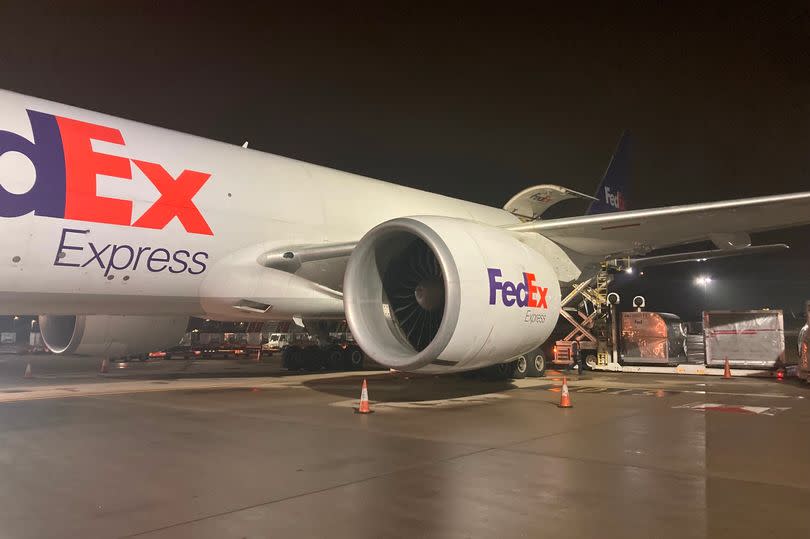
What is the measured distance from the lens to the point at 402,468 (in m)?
4.48

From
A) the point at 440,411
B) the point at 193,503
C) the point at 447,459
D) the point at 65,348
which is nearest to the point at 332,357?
the point at 65,348

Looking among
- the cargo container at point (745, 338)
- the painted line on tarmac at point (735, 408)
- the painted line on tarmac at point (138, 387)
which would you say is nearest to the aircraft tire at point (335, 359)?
the painted line on tarmac at point (138, 387)

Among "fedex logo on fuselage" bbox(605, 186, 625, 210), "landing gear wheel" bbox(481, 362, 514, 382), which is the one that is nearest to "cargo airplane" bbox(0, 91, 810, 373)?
"landing gear wheel" bbox(481, 362, 514, 382)

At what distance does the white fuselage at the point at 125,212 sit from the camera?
7.29m

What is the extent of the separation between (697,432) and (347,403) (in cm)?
411

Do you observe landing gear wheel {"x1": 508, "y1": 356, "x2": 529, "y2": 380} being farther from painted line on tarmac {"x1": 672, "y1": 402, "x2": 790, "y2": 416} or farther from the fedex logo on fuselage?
the fedex logo on fuselage

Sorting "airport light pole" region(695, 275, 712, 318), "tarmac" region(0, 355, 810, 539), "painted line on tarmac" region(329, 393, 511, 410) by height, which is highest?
"airport light pole" region(695, 275, 712, 318)

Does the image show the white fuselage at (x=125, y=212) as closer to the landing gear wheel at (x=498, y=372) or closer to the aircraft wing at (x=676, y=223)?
the aircraft wing at (x=676, y=223)

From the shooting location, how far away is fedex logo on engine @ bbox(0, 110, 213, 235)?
23.7 ft

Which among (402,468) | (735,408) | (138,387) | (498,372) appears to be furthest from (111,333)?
(735,408)

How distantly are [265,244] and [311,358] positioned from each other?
6.19 meters

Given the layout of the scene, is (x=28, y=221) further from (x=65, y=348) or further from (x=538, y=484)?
(x=538, y=484)

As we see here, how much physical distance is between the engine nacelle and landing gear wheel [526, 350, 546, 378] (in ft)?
21.8

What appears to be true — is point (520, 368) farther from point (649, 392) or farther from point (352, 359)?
point (352, 359)
